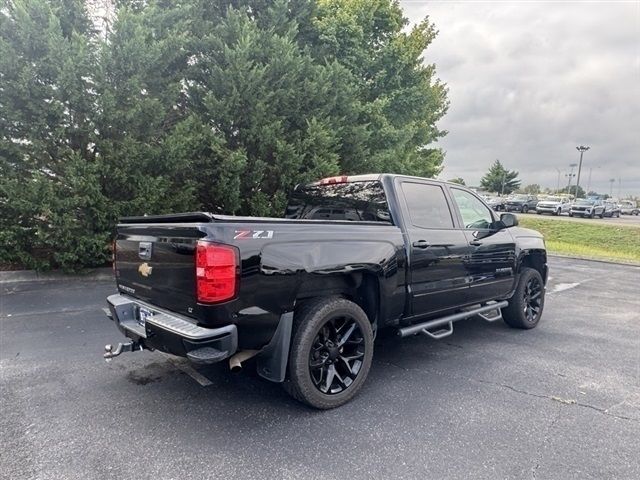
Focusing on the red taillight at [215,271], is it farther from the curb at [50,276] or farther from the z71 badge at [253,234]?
the curb at [50,276]

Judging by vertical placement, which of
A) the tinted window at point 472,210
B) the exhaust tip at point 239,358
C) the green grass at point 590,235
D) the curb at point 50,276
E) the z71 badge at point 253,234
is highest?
the tinted window at point 472,210

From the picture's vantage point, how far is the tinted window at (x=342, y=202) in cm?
415

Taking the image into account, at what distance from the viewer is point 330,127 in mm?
9250

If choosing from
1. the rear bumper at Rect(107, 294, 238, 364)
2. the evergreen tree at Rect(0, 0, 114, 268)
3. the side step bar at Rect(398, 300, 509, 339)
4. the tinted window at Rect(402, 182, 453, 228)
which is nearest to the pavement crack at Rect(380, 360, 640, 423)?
the side step bar at Rect(398, 300, 509, 339)

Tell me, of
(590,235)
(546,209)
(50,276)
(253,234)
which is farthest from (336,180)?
(546,209)

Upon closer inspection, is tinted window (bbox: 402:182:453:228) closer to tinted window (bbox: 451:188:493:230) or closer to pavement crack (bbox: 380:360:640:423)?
tinted window (bbox: 451:188:493:230)

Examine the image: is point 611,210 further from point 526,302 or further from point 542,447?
point 542,447

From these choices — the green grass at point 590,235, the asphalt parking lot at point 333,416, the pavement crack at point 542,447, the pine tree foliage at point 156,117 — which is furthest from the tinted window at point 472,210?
the green grass at point 590,235

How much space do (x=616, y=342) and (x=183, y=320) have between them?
5.25 meters

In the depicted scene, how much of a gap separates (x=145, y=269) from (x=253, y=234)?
1.06 meters

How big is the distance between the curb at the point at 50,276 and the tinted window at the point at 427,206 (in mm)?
6121

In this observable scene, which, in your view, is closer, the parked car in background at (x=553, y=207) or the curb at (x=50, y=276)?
the curb at (x=50, y=276)

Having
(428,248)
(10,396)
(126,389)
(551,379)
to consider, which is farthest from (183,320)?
(551,379)

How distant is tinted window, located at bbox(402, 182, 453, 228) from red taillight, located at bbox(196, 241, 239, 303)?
6.77ft
